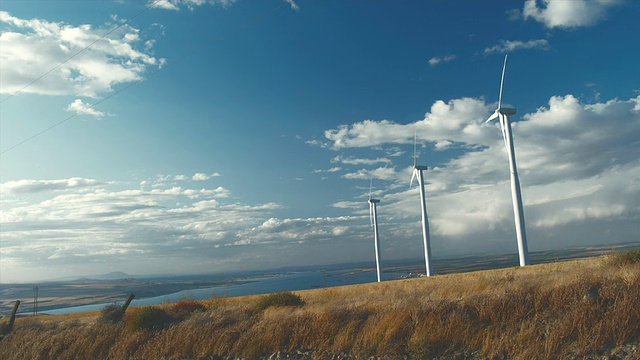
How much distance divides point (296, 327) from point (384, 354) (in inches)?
153

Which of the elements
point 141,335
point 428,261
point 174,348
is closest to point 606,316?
point 174,348

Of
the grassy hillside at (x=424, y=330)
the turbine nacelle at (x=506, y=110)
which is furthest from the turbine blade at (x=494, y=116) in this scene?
the grassy hillside at (x=424, y=330)

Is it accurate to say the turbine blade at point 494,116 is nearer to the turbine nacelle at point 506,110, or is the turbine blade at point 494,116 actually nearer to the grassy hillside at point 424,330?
the turbine nacelle at point 506,110

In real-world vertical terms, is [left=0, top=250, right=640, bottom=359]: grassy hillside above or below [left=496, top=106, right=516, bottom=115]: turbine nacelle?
below

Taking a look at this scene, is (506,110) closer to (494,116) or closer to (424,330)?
(494,116)

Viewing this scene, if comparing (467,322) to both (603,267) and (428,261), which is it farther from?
(428,261)

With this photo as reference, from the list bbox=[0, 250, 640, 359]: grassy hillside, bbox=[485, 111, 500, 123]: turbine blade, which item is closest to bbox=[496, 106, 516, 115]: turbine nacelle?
bbox=[485, 111, 500, 123]: turbine blade

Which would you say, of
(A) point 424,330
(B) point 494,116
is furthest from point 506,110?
(A) point 424,330

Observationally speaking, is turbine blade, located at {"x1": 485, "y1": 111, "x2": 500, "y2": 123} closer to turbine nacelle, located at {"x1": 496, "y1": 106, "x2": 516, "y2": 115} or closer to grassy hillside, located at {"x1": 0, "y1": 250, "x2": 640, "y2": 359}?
turbine nacelle, located at {"x1": 496, "y1": 106, "x2": 516, "y2": 115}

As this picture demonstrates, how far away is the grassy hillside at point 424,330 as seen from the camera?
11.0 m

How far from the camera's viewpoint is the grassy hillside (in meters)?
11.0

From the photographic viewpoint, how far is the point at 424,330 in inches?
499

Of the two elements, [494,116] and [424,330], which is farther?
[494,116]

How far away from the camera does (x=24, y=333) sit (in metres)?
22.4
